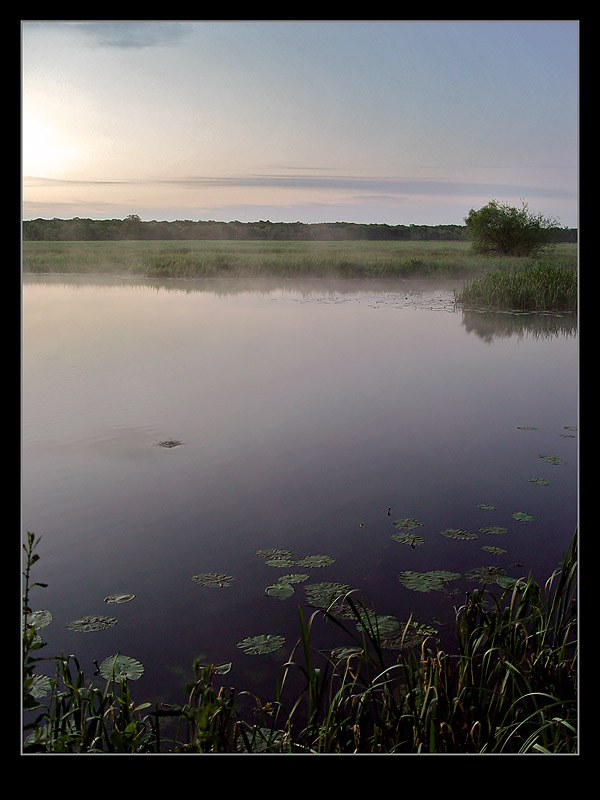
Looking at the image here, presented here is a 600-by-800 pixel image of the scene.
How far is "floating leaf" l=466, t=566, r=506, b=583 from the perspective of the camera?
2.55 meters

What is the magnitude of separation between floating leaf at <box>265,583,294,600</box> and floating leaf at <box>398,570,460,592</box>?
0.40 meters

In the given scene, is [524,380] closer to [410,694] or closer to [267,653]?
[267,653]

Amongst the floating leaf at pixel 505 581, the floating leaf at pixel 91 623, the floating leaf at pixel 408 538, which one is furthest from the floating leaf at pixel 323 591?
the floating leaf at pixel 91 623

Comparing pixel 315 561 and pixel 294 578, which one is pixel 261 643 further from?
pixel 315 561

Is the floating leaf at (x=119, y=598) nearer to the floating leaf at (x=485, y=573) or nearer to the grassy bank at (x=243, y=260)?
the floating leaf at (x=485, y=573)

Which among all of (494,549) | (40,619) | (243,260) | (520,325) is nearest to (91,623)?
(40,619)

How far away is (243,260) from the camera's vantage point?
13797mm

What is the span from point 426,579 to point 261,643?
2.22ft

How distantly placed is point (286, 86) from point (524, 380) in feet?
10.2

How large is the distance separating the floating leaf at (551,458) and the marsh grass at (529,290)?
16.6 ft

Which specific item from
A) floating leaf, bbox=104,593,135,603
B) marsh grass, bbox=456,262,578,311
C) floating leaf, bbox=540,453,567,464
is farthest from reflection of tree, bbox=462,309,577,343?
floating leaf, bbox=104,593,135,603

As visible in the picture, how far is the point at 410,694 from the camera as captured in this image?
1.51m
